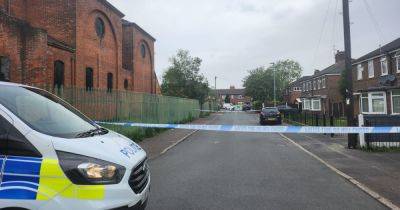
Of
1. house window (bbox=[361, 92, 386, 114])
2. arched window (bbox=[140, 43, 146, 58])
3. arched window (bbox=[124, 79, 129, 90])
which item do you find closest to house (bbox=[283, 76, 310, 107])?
house window (bbox=[361, 92, 386, 114])

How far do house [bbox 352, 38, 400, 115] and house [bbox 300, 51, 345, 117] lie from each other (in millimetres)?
11111

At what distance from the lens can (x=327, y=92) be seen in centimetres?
5600

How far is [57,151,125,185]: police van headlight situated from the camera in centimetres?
385

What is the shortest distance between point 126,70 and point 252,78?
53.5 meters

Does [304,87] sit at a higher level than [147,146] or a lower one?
Result: higher

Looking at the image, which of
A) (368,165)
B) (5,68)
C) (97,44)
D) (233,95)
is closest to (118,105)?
(5,68)

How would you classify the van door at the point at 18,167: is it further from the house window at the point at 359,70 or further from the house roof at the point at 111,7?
the house window at the point at 359,70

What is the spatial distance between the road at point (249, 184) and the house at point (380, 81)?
22.9 meters

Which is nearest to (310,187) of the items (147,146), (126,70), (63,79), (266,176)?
(266,176)

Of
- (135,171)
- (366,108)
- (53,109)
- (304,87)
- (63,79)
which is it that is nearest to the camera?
(135,171)

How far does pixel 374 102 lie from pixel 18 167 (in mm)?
35984

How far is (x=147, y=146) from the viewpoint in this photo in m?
16.4

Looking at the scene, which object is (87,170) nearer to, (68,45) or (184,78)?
(68,45)

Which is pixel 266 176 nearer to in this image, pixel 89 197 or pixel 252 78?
pixel 89 197
